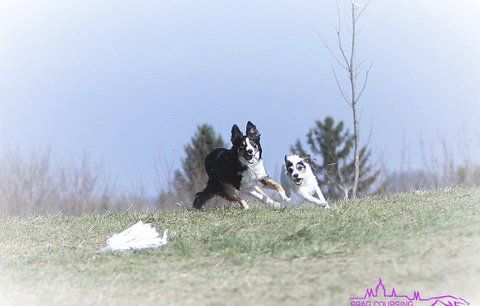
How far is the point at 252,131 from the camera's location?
10312mm

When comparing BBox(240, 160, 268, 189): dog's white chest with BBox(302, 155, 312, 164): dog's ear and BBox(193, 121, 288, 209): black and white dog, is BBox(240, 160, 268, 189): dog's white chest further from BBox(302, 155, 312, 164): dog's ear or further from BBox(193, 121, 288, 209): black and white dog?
BBox(302, 155, 312, 164): dog's ear

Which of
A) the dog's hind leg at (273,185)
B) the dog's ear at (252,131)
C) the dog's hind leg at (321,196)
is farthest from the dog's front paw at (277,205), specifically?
the dog's ear at (252,131)

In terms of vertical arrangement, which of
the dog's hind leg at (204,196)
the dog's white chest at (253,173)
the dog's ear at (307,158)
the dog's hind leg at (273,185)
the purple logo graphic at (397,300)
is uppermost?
the dog's ear at (307,158)

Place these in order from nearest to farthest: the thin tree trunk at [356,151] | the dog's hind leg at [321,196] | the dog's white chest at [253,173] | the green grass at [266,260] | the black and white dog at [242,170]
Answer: the green grass at [266,260]
the dog's hind leg at [321,196]
the black and white dog at [242,170]
the dog's white chest at [253,173]
the thin tree trunk at [356,151]

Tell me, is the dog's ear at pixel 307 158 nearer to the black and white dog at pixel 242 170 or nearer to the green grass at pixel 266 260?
the black and white dog at pixel 242 170

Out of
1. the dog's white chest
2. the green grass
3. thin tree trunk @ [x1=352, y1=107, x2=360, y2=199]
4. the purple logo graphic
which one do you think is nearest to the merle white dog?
the dog's white chest

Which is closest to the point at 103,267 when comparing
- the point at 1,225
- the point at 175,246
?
the point at 175,246

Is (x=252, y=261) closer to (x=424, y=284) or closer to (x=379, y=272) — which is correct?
(x=379, y=272)

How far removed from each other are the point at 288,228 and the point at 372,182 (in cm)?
908

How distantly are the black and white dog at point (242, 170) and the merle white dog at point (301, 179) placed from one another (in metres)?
0.25

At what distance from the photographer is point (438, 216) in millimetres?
7203

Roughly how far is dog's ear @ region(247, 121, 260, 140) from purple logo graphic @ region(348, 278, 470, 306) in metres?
5.61

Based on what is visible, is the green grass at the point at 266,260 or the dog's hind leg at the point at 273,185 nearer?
the green grass at the point at 266,260

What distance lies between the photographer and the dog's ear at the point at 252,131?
10.3 m
